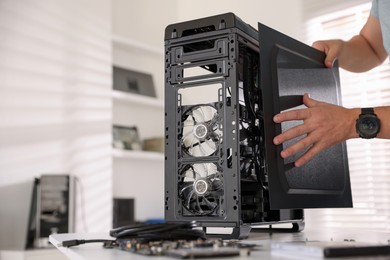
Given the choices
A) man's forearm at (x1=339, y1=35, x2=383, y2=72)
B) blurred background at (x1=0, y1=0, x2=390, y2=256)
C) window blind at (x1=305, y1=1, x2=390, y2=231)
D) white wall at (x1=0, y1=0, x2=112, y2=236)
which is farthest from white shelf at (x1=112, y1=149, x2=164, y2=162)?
man's forearm at (x1=339, y1=35, x2=383, y2=72)

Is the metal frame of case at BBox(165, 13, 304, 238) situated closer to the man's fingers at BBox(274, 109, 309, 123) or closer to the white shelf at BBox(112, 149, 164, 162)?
the man's fingers at BBox(274, 109, 309, 123)

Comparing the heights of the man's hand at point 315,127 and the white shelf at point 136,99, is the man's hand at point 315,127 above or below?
below

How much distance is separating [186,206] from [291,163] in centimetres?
24

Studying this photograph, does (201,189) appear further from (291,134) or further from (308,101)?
(308,101)

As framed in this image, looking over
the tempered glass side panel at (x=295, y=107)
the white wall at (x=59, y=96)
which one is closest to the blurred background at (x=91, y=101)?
the white wall at (x=59, y=96)

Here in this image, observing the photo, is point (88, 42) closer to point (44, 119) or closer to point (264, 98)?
point (44, 119)

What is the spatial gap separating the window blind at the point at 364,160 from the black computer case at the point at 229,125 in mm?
1818

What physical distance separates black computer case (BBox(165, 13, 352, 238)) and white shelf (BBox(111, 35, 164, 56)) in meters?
2.28

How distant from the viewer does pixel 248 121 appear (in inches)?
41.8

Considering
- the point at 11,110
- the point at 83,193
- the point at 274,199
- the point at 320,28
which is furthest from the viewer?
the point at 320,28

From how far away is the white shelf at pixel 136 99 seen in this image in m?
3.23

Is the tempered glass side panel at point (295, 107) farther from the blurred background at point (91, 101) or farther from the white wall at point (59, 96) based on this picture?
the white wall at point (59, 96)

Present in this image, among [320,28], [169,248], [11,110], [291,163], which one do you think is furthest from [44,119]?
[169,248]

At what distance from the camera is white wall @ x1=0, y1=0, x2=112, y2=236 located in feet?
8.68
